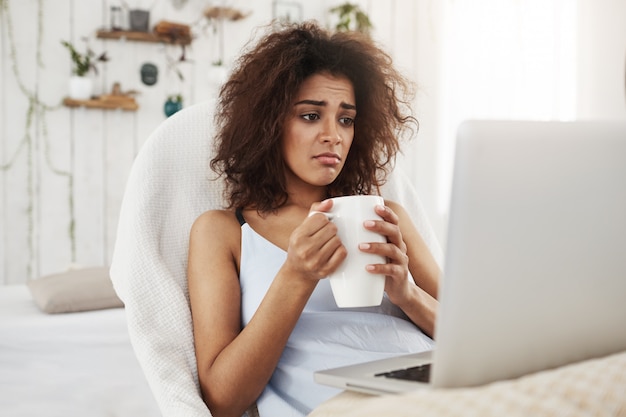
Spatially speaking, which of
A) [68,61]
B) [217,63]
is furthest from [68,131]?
[217,63]

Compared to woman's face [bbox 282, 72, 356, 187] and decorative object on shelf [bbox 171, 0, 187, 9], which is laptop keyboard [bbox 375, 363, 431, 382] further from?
decorative object on shelf [bbox 171, 0, 187, 9]

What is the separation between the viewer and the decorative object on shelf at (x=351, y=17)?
3.94 m

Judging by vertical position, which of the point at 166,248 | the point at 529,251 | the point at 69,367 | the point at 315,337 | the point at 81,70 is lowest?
the point at 69,367

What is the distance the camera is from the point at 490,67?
3762 millimetres

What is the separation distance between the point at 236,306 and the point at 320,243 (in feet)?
1.03

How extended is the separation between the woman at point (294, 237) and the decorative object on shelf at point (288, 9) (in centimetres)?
261

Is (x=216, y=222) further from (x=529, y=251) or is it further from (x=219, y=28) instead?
(x=219, y=28)

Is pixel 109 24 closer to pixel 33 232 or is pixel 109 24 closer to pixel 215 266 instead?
pixel 33 232

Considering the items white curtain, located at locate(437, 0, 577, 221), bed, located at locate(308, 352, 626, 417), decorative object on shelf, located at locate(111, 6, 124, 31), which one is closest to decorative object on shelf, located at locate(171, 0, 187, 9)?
decorative object on shelf, located at locate(111, 6, 124, 31)

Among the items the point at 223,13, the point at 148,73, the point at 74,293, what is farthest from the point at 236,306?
the point at 223,13

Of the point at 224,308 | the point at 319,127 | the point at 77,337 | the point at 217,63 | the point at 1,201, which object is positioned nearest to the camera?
the point at 224,308

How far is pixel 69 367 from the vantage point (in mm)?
1565

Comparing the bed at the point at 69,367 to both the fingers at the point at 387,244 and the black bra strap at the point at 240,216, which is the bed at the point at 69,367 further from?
the fingers at the point at 387,244

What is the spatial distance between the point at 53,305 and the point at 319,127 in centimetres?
124
